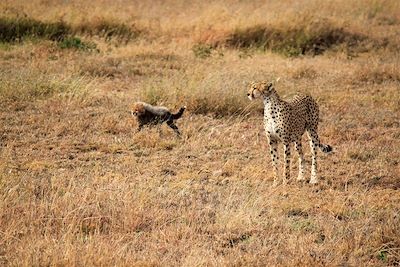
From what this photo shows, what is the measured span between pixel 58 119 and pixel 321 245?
4650 millimetres

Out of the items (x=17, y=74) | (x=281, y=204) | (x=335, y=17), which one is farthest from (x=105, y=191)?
(x=335, y=17)

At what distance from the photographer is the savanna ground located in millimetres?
4605

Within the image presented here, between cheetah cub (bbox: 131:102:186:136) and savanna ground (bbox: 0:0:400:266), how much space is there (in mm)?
183

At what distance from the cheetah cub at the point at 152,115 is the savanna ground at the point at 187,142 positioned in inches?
7.2

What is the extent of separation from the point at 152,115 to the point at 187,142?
619 millimetres

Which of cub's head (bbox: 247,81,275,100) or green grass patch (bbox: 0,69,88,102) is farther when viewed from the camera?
green grass patch (bbox: 0,69,88,102)

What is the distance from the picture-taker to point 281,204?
18.2 ft

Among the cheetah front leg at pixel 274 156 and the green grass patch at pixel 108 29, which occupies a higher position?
the cheetah front leg at pixel 274 156

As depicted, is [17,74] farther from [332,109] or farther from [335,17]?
[335,17]

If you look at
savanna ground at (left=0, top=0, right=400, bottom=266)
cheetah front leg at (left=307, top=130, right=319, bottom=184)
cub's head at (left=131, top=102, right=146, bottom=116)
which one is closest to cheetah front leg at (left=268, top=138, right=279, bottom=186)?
savanna ground at (left=0, top=0, right=400, bottom=266)

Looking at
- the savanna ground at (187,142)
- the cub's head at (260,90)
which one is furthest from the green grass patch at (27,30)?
the cub's head at (260,90)

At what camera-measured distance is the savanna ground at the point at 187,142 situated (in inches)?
181

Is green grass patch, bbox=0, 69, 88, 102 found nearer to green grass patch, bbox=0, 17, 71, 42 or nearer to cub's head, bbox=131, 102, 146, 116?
cub's head, bbox=131, 102, 146, 116

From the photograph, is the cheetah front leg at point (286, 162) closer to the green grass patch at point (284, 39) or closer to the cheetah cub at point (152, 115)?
the cheetah cub at point (152, 115)
